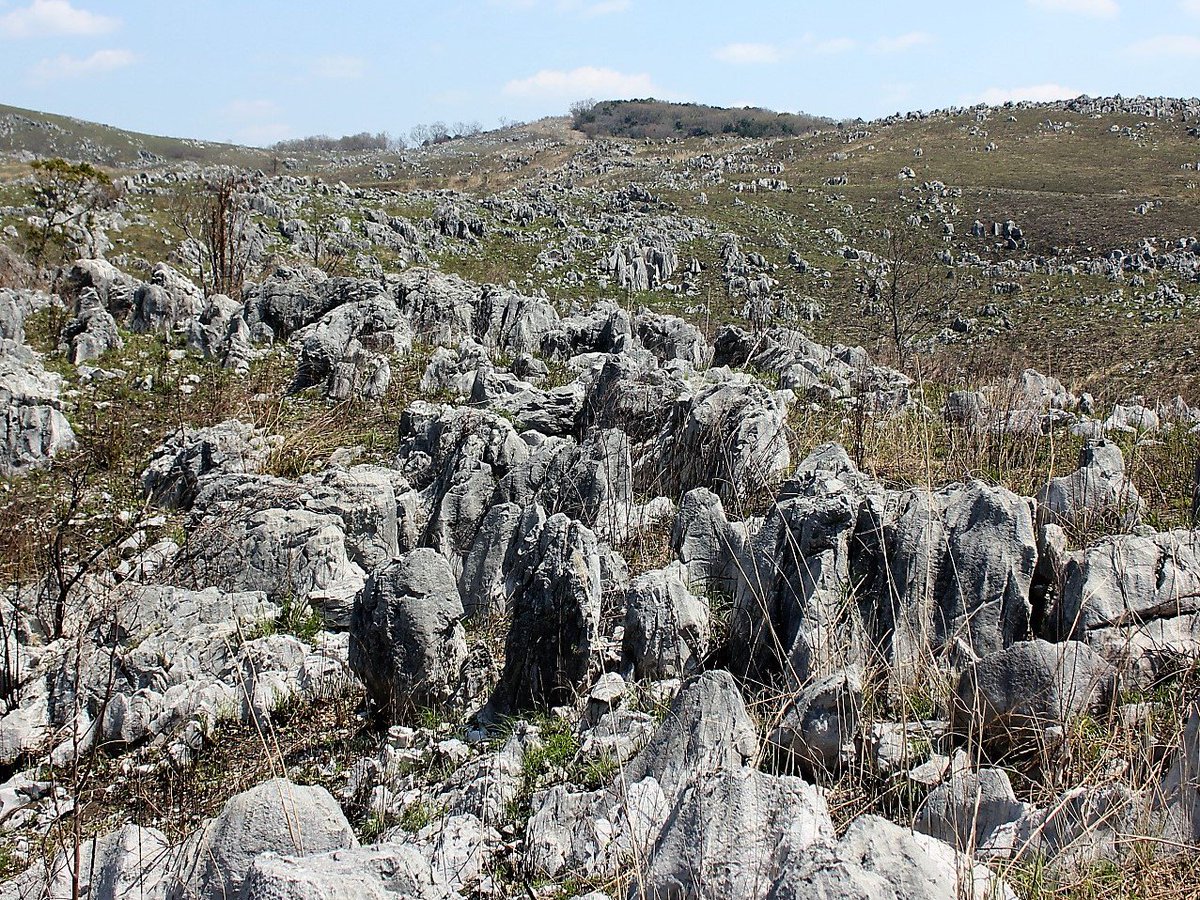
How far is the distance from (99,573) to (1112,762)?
16.8ft

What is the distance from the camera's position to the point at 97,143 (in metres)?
74.4

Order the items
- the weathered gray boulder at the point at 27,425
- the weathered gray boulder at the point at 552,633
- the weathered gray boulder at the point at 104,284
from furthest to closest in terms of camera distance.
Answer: the weathered gray boulder at the point at 104,284, the weathered gray boulder at the point at 27,425, the weathered gray boulder at the point at 552,633

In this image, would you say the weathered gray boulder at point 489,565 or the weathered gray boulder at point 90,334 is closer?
the weathered gray boulder at point 489,565

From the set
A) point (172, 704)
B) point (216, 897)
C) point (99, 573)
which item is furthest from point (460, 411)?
point (216, 897)

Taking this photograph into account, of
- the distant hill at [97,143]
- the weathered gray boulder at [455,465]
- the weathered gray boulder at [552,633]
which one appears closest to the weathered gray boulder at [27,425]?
the weathered gray boulder at [455,465]

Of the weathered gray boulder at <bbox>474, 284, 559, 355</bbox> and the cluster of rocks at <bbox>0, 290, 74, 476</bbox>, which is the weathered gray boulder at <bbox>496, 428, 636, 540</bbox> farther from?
the weathered gray boulder at <bbox>474, 284, 559, 355</bbox>

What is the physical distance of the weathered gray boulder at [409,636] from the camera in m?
3.75

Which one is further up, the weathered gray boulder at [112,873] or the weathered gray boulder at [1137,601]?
the weathered gray boulder at [1137,601]

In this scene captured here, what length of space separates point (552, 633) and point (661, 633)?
18.3 inches

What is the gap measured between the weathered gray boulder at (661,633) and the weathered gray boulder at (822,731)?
0.83m

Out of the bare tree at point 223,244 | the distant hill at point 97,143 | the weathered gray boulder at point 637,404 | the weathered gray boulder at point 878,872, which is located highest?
the distant hill at point 97,143

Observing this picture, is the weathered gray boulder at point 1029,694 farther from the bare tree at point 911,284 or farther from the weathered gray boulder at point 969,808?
the bare tree at point 911,284

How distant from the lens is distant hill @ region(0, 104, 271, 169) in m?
69.2

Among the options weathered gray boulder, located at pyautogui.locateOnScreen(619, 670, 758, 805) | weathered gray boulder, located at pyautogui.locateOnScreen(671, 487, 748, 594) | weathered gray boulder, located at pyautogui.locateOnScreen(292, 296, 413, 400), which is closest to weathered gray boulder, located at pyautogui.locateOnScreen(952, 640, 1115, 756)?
weathered gray boulder, located at pyautogui.locateOnScreen(619, 670, 758, 805)
